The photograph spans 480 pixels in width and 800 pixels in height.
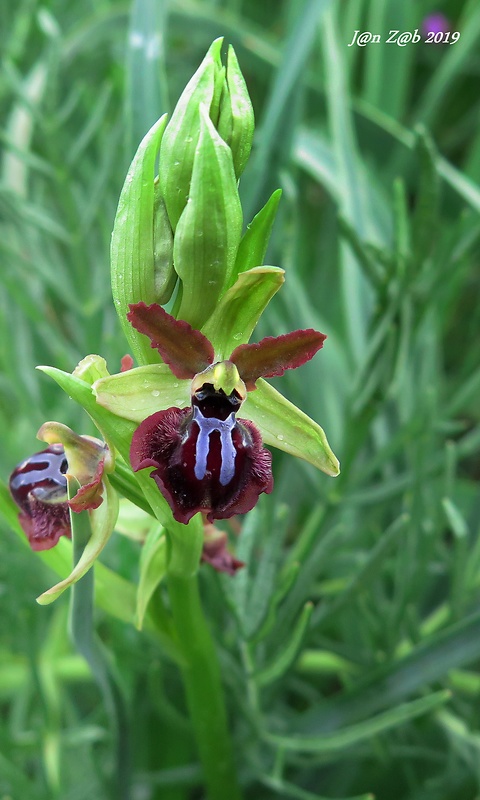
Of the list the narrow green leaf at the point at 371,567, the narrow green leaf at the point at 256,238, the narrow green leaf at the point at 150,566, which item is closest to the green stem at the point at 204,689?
the narrow green leaf at the point at 150,566

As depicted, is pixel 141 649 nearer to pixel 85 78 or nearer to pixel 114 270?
pixel 114 270

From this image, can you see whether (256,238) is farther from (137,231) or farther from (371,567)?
(371,567)

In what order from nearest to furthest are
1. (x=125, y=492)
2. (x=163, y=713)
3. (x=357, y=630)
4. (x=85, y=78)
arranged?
(x=125, y=492), (x=163, y=713), (x=357, y=630), (x=85, y=78)

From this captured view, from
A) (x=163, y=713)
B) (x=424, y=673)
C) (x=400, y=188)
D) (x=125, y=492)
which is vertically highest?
(x=400, y=188)

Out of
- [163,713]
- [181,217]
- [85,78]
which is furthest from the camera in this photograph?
[85,78]

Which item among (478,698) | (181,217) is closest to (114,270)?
(181,217)

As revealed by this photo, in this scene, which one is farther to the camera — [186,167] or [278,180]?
[278,180]

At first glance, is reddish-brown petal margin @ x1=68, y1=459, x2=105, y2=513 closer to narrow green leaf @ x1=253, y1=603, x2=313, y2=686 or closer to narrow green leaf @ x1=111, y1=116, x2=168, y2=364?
narrow green leaf @ x1=111, y1=116, x2=168, y2=364

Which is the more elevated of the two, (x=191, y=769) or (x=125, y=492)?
(x=125, y=492)
